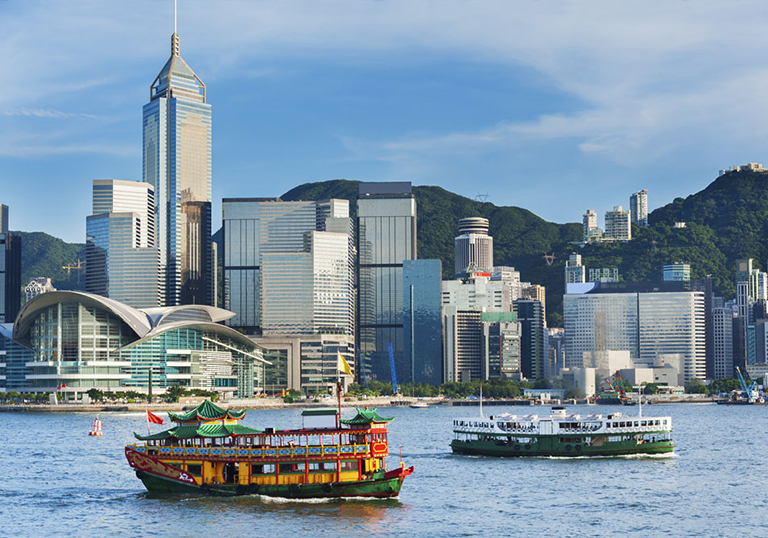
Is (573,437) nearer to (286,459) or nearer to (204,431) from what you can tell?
(286,459)

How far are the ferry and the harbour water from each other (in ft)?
4.62

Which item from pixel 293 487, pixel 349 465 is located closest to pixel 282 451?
pixel 293 487

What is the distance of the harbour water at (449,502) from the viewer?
182ft

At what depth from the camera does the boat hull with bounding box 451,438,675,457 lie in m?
90.2

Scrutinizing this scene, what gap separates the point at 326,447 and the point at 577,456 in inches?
1406

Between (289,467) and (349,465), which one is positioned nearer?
(349,465)

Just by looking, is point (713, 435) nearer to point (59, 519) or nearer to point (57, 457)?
point (57, 457)

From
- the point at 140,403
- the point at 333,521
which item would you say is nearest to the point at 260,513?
the point at 333,521

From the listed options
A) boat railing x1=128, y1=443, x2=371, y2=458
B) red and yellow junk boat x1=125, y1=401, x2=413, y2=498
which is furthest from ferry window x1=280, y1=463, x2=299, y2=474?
boat railing x1=128, y1=443, x2=371, y2=458

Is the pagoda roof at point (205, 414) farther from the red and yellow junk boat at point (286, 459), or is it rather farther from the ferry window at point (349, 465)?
the ferry window at point (349, 465)

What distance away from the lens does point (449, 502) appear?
64.5 m

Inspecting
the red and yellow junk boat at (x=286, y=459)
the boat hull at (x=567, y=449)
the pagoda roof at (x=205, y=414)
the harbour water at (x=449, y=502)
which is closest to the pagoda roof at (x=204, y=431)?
the red and yellow junk boat at (x=286, y=459)

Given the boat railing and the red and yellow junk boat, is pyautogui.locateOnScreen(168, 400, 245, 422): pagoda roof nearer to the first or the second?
the red and yellow junk boat

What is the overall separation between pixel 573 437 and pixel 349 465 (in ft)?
113
